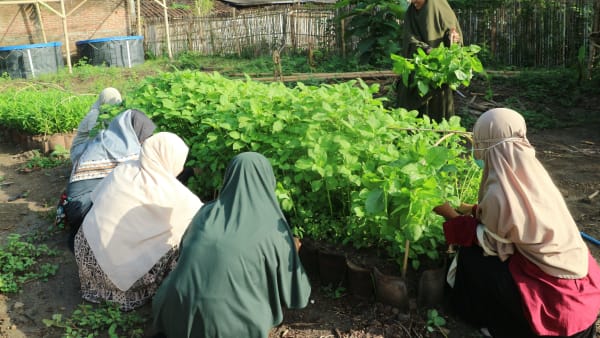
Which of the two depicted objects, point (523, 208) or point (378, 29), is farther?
point (378, 29)

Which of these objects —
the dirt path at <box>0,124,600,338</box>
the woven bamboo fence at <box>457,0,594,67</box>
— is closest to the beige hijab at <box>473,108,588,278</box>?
the dirt path at <box>0,124,600,338</box>

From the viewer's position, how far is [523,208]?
8.45ft

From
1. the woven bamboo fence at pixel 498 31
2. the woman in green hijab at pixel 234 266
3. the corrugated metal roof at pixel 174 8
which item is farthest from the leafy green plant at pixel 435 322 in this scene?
the corrugated metal roof at pixel 174 8

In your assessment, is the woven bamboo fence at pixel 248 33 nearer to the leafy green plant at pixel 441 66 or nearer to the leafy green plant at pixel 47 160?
the leafy green plant at pixel 47 160

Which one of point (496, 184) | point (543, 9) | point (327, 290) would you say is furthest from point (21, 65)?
point (496, 184)

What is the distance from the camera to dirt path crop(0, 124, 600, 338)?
3090mm

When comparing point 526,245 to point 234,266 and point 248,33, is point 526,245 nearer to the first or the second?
point 234,266

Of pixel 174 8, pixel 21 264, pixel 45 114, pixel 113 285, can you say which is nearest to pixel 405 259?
pixel 113 285

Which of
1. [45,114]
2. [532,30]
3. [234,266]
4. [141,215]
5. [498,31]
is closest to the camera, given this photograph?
[234,266]

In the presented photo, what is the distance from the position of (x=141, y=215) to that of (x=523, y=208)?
2235 mm

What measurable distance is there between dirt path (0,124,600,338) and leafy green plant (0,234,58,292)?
0.21 ft

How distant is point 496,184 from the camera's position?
2.64 meters

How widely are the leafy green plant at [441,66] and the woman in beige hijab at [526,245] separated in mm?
1843

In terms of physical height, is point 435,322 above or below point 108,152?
below
